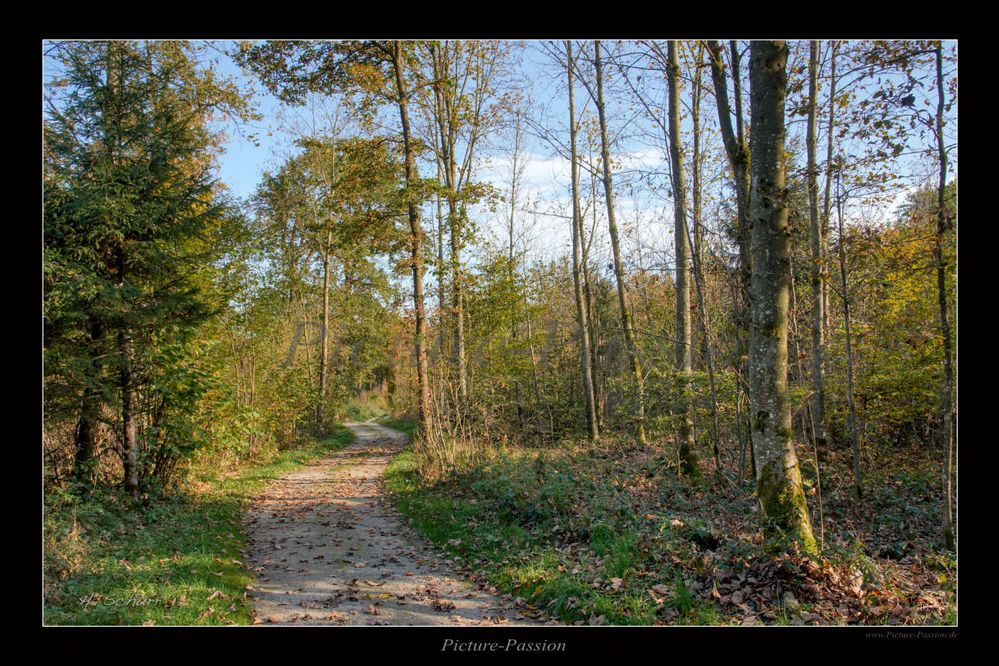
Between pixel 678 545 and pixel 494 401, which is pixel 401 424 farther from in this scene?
pixel 678 545

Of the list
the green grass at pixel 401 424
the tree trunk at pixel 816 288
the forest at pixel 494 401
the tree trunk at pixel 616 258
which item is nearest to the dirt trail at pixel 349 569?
the forest at pixel 494 401

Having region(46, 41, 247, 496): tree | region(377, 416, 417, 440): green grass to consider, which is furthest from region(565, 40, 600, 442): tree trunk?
region(377, 416, 417, 440): green grass

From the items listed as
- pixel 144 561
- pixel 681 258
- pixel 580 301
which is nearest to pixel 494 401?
pixel 580 301

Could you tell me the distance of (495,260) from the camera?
751 inches

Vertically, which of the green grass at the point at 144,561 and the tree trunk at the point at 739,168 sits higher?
the tree trunk at the point at 739,168

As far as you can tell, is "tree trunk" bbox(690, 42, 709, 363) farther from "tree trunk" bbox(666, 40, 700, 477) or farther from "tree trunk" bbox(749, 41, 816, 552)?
"tree trunk" bbox(749, 41, 816, 552)

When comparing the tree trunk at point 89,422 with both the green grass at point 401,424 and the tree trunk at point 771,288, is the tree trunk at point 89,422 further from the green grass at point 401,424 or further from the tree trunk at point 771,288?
the green grass at point 401,424

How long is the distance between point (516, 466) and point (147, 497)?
626 centimetres

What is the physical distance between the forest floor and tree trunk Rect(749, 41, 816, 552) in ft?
2.15

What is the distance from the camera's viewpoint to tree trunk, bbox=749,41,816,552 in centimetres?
503

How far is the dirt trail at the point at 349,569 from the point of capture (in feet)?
16.2

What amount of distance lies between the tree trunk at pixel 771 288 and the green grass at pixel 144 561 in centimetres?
509
